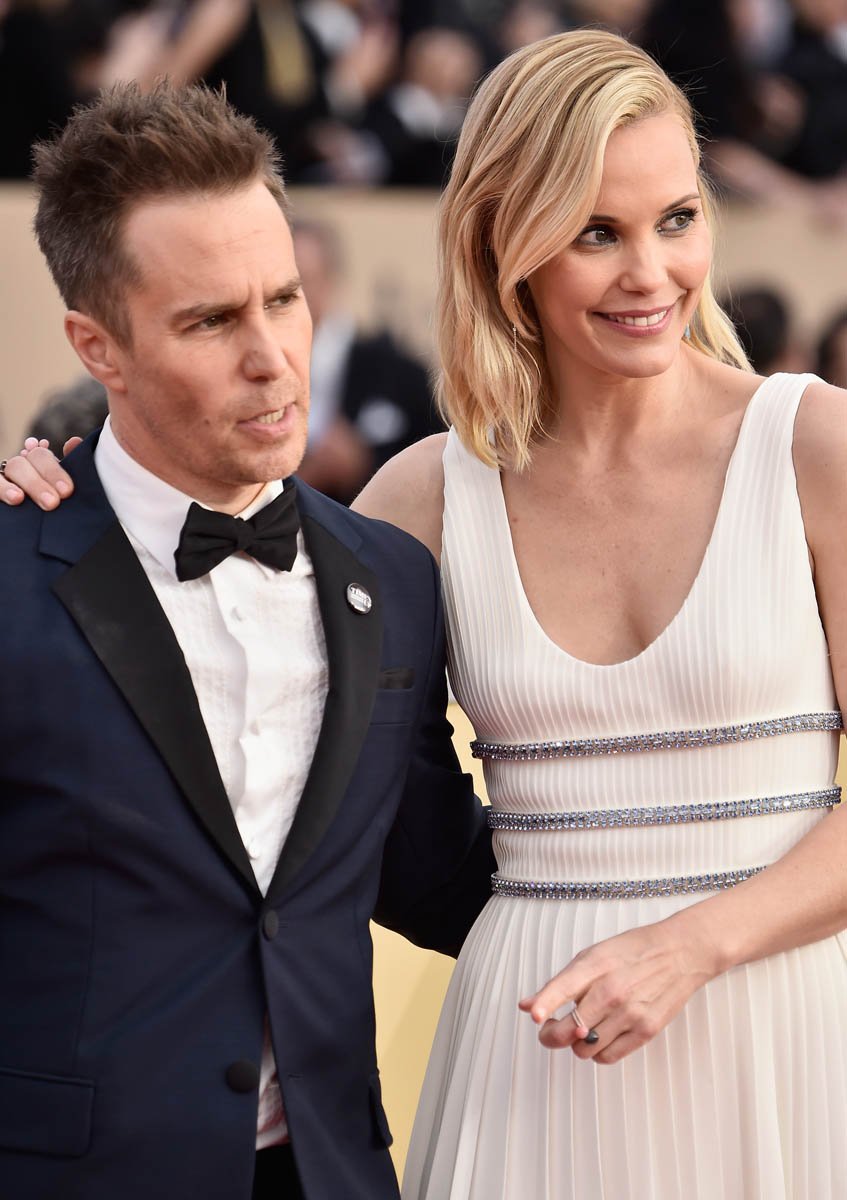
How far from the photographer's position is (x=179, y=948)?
168 cm

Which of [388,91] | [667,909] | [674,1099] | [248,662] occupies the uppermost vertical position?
[248,662]

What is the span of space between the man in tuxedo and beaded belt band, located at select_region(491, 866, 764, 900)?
0.87 ft

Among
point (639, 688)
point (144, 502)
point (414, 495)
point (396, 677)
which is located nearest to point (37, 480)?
point (144, 502)

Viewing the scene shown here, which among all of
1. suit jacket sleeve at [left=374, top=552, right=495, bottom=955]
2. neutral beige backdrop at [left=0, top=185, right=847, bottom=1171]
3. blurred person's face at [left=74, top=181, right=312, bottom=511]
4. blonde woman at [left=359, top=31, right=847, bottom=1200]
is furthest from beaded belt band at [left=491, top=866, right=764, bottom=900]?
neutral beige backdrop at [left=0, top=185, right=847, bottom=1171]

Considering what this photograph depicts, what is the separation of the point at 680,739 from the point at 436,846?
0.32 metres

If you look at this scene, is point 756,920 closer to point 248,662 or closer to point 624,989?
point 624,989

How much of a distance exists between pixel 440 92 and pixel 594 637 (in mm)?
4180

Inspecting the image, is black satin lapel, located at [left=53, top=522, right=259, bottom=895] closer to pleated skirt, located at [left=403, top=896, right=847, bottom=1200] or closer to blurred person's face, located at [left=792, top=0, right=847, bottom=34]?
pleated skirt, located at [left=403, top=896, right=847, bottom=1200]

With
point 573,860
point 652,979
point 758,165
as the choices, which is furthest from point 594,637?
point 758,165

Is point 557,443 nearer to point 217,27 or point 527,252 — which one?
point 527,252

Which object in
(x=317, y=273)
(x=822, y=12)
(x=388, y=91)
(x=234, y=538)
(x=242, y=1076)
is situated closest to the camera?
(x=242, y=1076)

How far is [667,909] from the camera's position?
1.98 meters

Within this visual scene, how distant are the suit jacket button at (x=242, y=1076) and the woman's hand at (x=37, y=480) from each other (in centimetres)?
58

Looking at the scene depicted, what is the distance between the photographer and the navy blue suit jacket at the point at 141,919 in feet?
5.34
